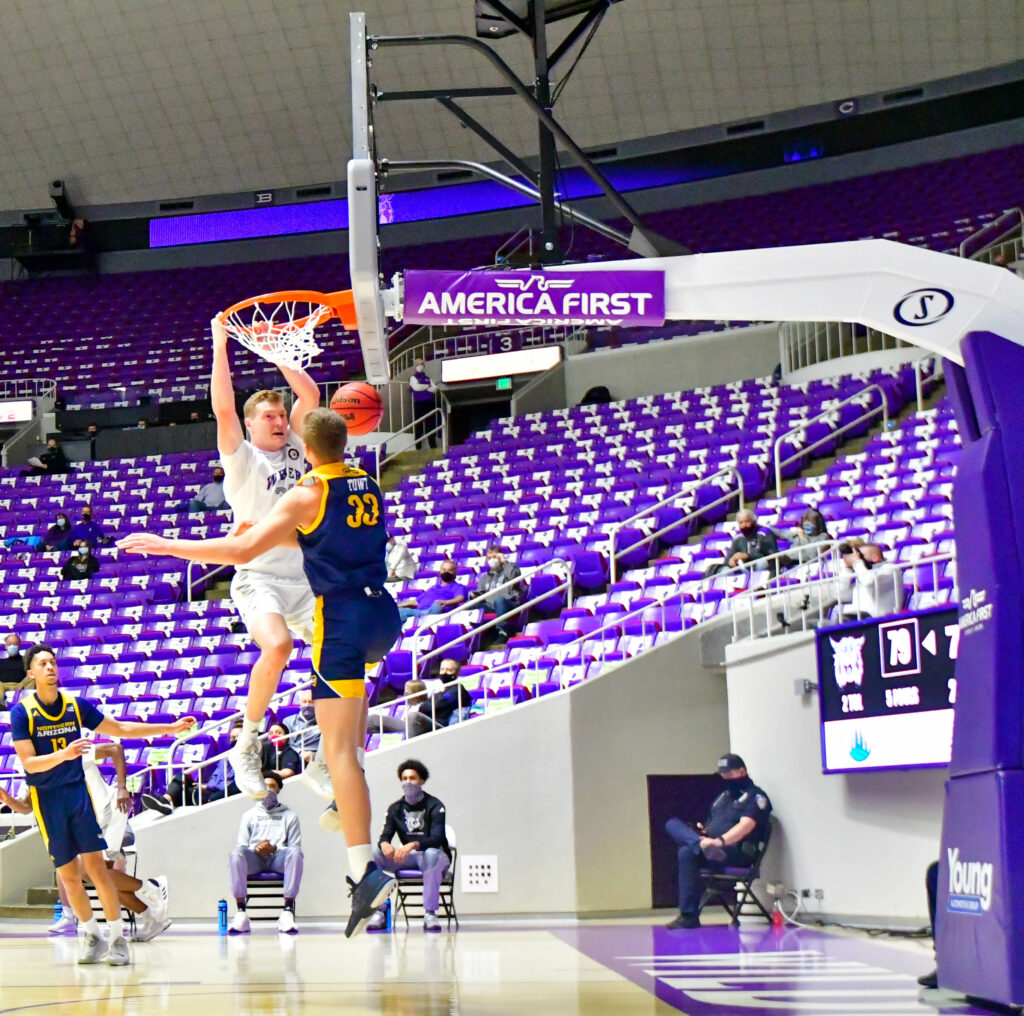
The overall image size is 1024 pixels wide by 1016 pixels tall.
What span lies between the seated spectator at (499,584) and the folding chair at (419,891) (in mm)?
3551

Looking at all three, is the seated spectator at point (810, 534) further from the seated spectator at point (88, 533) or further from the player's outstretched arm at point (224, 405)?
the seated spectator at point (88, 533)

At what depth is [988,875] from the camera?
20.3 feet

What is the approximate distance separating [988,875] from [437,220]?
27060 mm

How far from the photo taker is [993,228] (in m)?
23.5

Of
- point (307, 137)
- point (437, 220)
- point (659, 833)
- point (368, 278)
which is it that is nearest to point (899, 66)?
point (437, 220)

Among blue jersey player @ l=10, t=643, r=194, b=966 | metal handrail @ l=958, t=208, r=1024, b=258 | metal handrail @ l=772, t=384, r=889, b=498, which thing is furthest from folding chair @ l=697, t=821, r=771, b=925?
metal handrail @ l=958, t=208, r=1024, b=258

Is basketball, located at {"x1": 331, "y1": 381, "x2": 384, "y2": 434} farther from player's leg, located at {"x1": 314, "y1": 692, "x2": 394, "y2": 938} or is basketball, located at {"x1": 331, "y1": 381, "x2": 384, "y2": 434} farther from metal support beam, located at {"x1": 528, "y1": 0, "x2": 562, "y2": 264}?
player's leg, located at {"x1": 314, "y1": 692, "x2": 394, "y2": 938}

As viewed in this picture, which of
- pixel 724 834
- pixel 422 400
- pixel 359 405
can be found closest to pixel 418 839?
pixel 724 834

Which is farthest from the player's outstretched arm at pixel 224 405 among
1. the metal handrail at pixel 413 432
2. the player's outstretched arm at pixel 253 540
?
the metal handrail at pixel 413 432

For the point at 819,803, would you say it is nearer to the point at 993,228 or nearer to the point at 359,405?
the point at 359,405

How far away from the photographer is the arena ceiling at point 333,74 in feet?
93.1

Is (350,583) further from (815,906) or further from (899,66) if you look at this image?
(899,66)

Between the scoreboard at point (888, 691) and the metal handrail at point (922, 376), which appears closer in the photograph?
the scoreboard at point (888, 691)

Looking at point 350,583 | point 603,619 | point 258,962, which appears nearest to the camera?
point 350,583
